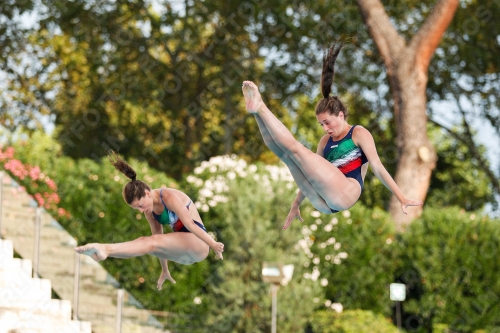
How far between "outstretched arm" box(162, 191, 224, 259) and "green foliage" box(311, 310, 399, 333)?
1724cm

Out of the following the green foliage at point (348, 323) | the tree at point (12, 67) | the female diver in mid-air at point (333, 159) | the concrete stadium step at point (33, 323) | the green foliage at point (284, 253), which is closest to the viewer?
the female diver in mid-air at point (333, 159)

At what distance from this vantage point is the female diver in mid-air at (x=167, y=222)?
16.9 feet

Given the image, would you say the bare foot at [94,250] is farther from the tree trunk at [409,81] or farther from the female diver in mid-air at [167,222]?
the tree trunk at [409,81]

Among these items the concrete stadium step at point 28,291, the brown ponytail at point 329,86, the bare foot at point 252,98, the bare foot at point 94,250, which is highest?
the brown ponytail at point 329,86

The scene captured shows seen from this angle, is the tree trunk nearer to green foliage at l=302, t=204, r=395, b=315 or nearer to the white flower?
green foliage at l=302, t=204, r=395, b=315

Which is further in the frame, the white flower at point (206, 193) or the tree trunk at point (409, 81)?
the tree trunk at point (409, 81)

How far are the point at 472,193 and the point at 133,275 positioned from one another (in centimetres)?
2086

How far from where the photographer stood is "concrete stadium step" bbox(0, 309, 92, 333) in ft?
44.4

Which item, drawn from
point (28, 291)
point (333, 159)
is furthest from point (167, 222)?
point (28, 291)

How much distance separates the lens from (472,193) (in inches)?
1538

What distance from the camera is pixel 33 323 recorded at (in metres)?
14.2

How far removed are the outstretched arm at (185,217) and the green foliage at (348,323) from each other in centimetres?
1724

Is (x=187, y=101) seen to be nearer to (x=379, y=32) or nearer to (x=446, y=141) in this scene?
(x=379, y=32)

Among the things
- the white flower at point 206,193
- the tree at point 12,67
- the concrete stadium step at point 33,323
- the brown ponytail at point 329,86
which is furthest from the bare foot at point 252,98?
the tree at point 12,67
